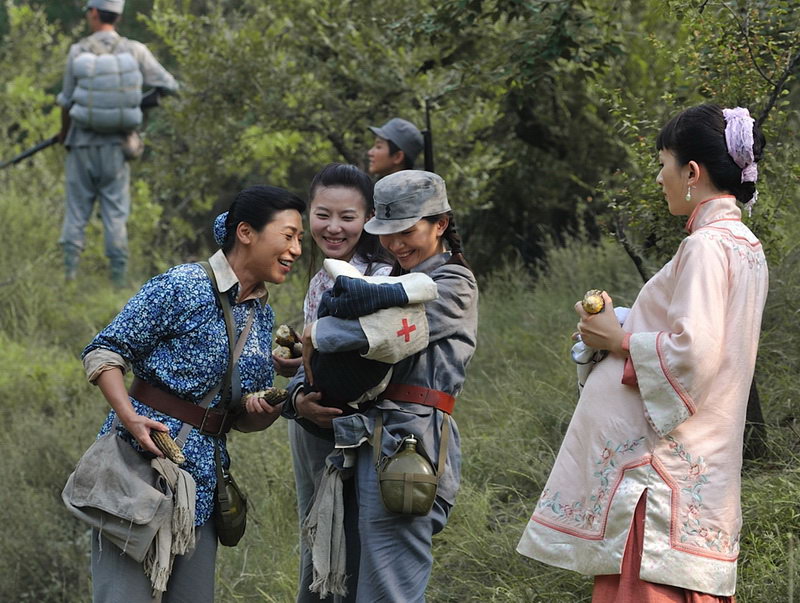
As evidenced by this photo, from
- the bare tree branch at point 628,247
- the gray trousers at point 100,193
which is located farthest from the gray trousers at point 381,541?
the gray trousers at point 100,193

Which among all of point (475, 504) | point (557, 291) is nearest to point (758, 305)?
point (475, 504)

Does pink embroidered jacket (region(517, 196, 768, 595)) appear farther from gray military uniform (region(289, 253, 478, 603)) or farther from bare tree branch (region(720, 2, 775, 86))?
bare tree branch (region(720, 2, 775, 86))

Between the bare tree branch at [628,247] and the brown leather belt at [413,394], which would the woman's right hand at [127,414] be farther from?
the bare tree branch at [628,247]

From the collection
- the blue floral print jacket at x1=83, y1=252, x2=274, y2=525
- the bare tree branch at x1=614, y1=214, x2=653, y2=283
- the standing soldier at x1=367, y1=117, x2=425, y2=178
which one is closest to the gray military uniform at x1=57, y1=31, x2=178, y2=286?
the standing soldier at x1=367, y1=117, x2=425, y2=178

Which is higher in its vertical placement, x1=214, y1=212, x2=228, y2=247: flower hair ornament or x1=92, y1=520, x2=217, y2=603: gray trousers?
x1=214, y1=212, x2=228, y2=247: flower hair ornament

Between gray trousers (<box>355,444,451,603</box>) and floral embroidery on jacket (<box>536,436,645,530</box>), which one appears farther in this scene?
gray trousers (<box>355,444,451,603</box>)

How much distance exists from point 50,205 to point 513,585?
886 centimetres

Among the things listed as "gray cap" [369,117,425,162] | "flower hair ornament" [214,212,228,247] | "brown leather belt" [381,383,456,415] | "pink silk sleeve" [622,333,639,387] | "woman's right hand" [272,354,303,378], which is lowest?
"woman's right hand" [272,354,303,378]

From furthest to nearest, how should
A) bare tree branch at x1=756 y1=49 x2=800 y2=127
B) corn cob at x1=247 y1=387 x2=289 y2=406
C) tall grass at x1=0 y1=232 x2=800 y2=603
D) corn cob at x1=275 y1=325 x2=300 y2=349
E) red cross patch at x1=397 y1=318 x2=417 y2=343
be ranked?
1. bare tree branch at x1=756 y1=49 x2=800 y2=127
2. tall grass at x1=0 y1=232 x2=800 y2=603
3. corn cob at x1=275 y1=325 x2=300 y2=349
4. corn cob at x1=247 y1=387 x2=289 y2=406
5. red cross patch at x1=397 y1=318 x2=417 y2=343

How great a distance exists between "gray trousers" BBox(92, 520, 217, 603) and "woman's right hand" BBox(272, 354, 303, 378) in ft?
1.68

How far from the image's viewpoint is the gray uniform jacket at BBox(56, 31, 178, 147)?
9.79 metres

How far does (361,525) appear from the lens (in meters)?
3.22

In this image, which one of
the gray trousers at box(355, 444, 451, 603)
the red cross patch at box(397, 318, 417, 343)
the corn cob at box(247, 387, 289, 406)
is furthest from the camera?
the corn cob at box(247, 387, 289, 406)

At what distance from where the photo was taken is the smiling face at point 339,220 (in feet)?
12.1
